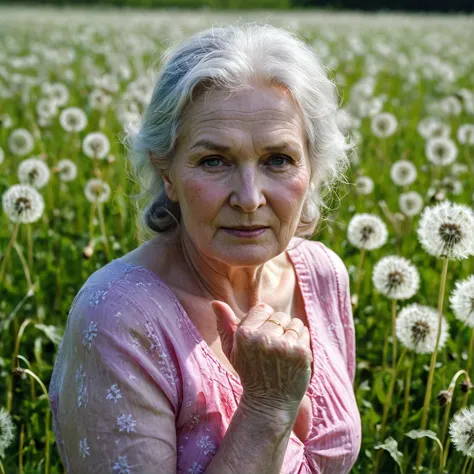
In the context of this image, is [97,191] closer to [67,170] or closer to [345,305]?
[67,170]

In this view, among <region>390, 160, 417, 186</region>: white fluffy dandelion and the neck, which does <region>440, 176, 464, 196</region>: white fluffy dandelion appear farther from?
the neck

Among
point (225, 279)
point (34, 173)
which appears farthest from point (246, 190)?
point (34, 173)

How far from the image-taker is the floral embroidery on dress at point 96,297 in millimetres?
2158

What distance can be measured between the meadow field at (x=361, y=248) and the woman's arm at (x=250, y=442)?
72 cm

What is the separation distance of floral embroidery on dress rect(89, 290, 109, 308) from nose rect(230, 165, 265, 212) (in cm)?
38

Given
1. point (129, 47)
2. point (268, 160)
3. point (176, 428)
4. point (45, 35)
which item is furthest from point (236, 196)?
point (45, 35)

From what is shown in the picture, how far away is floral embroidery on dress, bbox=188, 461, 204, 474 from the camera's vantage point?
85.7 inches

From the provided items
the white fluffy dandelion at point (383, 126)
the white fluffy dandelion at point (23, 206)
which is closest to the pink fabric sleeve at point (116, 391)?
the white fluffy dandelion at point (23, 206)

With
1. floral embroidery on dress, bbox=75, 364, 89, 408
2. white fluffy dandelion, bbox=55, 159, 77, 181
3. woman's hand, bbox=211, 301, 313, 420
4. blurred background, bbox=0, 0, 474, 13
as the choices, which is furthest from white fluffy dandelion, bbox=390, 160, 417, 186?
blurred background, bbox=0, 0, 474, 13

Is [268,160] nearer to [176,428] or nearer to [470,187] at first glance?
[176,428]

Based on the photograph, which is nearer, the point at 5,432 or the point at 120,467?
the point at 120,467

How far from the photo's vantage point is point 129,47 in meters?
11.3

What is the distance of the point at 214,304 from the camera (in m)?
2.18

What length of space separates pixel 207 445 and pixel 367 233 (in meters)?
1.74
